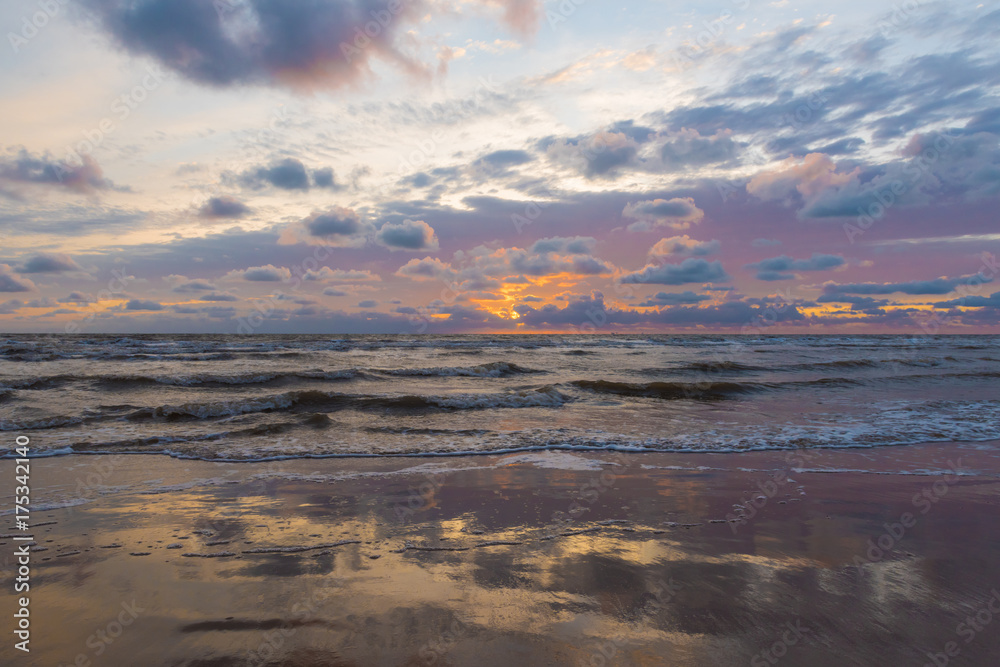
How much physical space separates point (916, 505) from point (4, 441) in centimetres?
1496

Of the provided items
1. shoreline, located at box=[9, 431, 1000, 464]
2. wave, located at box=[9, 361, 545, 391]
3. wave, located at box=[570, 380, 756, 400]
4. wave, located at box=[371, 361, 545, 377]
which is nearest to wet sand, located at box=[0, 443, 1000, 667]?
shoreline, located at box=[9, 431, 1000, 464]

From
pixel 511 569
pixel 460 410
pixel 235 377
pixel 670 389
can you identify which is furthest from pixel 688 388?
pixel 235 377

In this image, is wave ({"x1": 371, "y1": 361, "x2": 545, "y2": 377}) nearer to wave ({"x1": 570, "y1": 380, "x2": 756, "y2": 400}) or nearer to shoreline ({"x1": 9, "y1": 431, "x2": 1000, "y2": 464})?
wave ({"x1": 570, "y1": 380, "x2": 756, "y2": 400})

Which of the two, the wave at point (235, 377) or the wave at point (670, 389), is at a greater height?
the wave at point (235, 377)

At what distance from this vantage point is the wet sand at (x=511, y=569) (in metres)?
3.13

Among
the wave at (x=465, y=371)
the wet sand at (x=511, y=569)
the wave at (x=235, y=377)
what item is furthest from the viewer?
the wave at (x=465, y=371)

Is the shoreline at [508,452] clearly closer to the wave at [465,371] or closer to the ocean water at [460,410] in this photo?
the ocean water at [460,410]

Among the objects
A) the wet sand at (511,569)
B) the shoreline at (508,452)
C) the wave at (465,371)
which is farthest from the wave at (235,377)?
the wet sand at (511,569)

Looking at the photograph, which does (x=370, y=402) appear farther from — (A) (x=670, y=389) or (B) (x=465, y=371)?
(A) (x=670, y=389)

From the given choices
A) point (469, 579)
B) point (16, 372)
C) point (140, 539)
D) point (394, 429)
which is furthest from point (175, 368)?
point (469, 579)

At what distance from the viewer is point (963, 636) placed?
3.23 metres

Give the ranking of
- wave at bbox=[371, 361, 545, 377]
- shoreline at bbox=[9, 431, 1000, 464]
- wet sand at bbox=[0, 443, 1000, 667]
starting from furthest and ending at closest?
wave at bbox=[371, 361, 545, 377]
shoreline at bbox=[9, 431, 1000, 464]
wet sand at bbox=[0, 443, 1000, 667]

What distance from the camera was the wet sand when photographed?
3.13 metres

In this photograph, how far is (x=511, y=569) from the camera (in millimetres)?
4199
